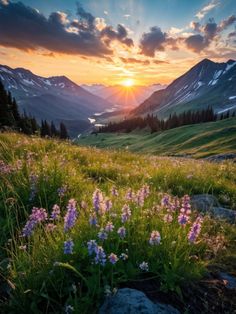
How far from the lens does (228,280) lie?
412cm

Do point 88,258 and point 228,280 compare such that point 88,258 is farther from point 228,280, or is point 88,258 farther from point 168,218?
point 228,280

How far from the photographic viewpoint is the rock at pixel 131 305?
312cm

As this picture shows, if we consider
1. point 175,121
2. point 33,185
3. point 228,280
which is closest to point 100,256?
point 228,280

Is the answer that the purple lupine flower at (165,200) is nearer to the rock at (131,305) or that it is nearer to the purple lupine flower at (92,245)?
the rock at (131,305)

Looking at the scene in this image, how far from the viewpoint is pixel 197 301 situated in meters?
3.61

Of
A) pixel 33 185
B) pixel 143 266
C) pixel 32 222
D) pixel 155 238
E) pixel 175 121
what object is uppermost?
pixel 32 222

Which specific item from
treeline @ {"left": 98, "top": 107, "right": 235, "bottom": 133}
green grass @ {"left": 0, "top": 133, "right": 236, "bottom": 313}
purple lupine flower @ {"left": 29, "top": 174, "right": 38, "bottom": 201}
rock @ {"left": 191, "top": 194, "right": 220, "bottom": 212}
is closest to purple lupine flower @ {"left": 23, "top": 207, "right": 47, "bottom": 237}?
green grass @ {"left": 0, "top": 133, "right": 236, "bottom": 313}

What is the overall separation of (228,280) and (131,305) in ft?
5.64

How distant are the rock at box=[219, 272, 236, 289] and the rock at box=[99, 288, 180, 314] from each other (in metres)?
1.02

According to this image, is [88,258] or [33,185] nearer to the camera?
[88,258]

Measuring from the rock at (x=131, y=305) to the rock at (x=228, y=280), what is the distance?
1021 mm

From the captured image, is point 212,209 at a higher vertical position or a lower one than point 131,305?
lower

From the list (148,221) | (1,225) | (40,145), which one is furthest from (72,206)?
(40,145)

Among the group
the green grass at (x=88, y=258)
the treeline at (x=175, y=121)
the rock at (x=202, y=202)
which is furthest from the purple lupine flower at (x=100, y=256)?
the treeline at (x=175, y=121)
